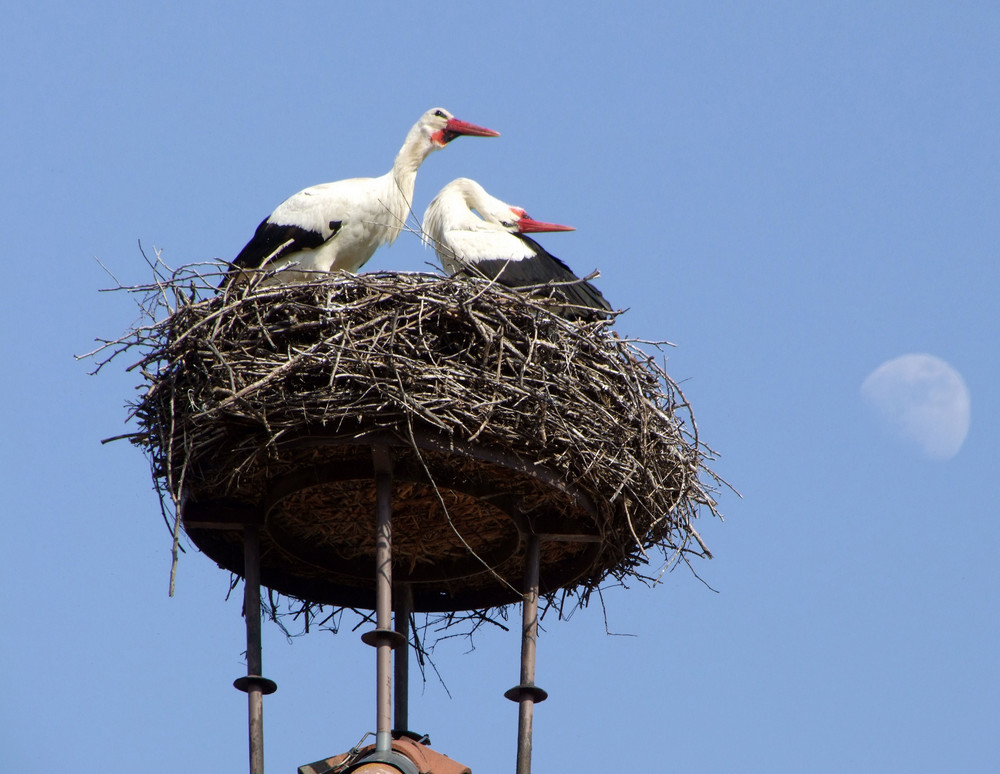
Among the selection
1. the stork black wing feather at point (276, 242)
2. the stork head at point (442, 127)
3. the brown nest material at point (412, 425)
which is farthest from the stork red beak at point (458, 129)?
the brown nest material at point (412, 425)

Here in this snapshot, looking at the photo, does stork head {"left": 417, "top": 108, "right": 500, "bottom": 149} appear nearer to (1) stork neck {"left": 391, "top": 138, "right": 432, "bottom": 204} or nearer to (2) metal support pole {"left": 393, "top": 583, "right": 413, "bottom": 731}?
(1) stork neck {"left": 391, "top": 138, "right": 432, "bottom": 204}

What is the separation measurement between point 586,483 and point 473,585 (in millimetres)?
1490

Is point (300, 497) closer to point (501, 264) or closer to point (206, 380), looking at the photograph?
point (206, 380)

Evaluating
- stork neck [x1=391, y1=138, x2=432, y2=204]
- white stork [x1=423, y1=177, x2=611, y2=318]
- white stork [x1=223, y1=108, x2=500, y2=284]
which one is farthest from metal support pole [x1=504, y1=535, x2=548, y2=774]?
stork neck [x1=391, y1=138, x2=432, y2=204]

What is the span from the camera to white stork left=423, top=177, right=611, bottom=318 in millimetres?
10250

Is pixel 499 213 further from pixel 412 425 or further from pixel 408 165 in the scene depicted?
pixel 412 425

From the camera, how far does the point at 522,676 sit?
822 cm

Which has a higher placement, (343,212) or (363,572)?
(343,212)

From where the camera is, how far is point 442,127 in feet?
37.2

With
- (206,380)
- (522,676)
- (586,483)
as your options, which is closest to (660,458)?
(586,483)

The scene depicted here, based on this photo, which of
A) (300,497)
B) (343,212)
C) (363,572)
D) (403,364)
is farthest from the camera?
(343,212)

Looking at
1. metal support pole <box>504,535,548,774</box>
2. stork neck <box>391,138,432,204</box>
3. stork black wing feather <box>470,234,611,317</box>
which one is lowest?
metal support pole <box>504,535,548,774</box>

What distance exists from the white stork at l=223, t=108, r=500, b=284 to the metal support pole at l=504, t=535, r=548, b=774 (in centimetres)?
273

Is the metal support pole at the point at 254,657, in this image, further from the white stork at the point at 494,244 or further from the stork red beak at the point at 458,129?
the stork red beak at the point at 458,129
